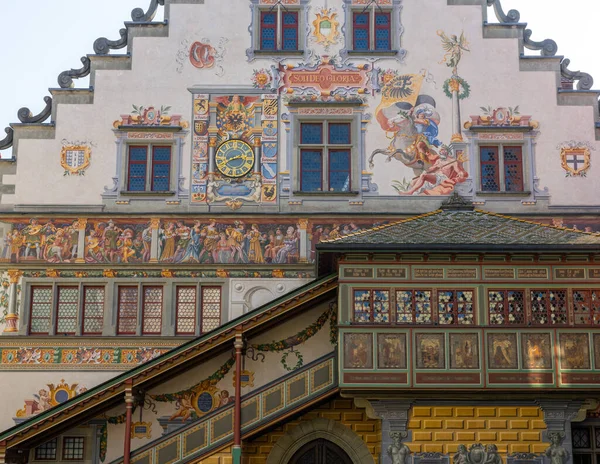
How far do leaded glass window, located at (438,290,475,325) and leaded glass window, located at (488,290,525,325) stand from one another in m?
0.45

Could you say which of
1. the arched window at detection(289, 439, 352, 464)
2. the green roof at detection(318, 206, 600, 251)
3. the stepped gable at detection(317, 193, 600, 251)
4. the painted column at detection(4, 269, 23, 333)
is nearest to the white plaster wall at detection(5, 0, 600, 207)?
the painted column at detection(4, 269, 23, 333)

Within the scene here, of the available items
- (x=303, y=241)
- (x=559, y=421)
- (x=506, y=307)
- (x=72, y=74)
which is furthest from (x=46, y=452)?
(x=559, y=421)

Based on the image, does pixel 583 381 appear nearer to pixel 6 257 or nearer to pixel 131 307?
pixel 131 307

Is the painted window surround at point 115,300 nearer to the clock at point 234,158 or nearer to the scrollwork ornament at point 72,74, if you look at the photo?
the clock at point 234,158

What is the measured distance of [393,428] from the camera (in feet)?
74.2

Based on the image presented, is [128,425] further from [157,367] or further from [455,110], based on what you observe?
[455,110]

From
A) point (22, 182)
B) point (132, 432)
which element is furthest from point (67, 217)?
point (132, 432)

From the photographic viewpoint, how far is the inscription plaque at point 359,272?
2297 cm

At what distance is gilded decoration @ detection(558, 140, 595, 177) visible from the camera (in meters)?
27.5

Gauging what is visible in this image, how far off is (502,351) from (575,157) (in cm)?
740

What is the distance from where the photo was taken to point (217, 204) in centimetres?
2728

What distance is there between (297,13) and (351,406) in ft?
35.8

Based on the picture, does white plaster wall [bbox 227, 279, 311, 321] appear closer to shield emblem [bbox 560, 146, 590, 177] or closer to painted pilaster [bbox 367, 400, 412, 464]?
painted pilaster [bbox 367, 400, 412, 464]

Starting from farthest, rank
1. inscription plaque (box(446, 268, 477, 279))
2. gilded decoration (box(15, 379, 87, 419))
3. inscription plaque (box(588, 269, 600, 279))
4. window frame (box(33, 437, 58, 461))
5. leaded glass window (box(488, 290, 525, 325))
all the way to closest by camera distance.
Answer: gilded decoration (box(15, 379, 87, 419))
window frame (box(33, 437, 58, 461))
inscription plaque (box(446, 268, 477, 279))
inscription plaque (box(588, 269, 600, 279))
leaded glass window (box(488, 290, 525, 325))
